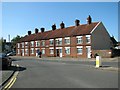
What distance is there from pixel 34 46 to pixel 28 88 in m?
68.0

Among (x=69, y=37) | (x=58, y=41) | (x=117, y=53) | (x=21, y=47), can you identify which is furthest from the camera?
(x=21, y=47)

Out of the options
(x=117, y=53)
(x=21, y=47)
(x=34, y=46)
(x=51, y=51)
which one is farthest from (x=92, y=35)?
(x=21, y=47)

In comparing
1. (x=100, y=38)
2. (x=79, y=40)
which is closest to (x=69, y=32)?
(x=79, y=40)

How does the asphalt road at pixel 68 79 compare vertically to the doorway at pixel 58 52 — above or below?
below

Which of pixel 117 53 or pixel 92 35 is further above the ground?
pixel 92 35

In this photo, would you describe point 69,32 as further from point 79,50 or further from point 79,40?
point 79,50

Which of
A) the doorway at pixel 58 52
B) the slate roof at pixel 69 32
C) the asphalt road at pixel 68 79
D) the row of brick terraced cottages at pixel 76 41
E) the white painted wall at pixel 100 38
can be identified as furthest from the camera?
the doorway at pixel 58 52

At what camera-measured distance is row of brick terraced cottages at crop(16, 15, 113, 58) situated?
189 feet

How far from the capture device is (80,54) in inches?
2345

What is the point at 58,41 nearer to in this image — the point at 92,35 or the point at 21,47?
the point at 92,35

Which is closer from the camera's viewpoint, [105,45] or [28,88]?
[28,88]

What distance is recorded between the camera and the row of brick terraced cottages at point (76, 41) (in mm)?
57562

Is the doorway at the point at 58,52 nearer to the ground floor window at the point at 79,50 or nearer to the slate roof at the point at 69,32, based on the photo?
the slate roof at the point at 69,32

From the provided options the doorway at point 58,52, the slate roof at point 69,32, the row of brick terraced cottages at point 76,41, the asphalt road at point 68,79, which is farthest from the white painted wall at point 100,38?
the asphalt road at point 68,79
